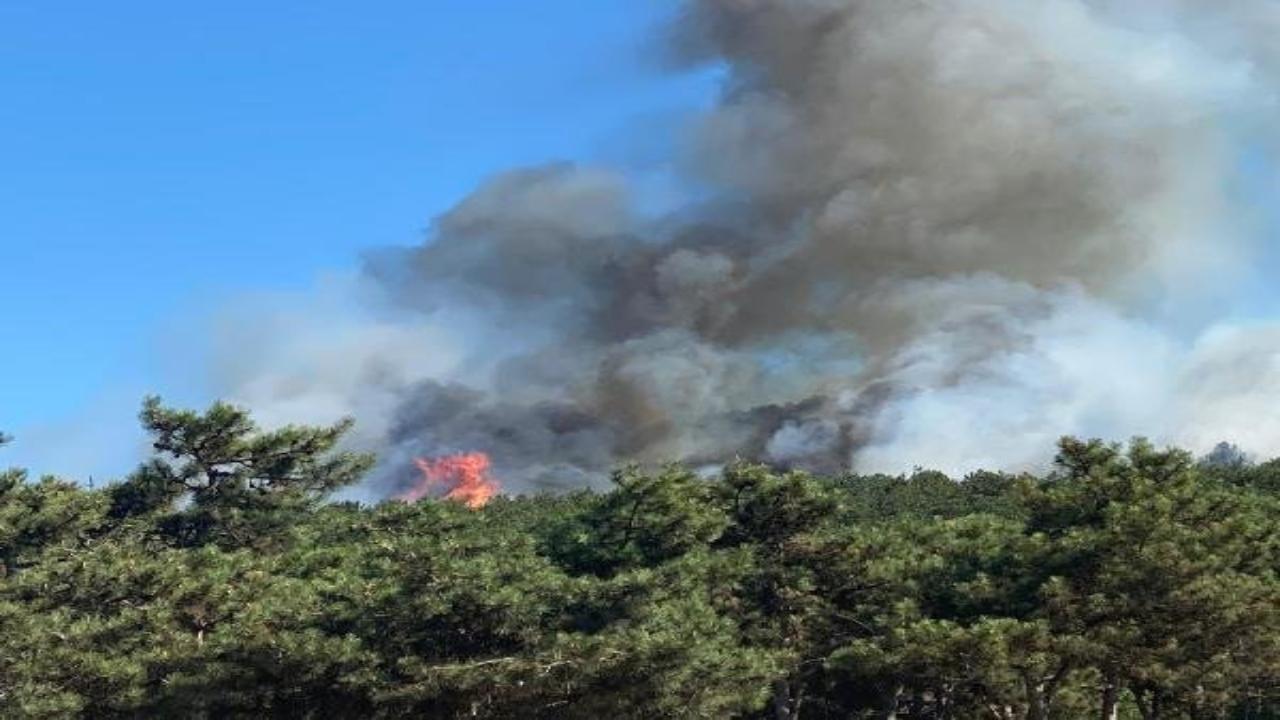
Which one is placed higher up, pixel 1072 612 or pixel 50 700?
pixel 50 700

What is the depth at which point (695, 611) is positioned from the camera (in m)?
30.0

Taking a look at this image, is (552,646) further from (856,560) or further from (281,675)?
(856,560)

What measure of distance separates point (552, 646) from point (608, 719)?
2.84 m

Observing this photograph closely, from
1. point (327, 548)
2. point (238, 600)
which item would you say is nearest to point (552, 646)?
point (238, 600)

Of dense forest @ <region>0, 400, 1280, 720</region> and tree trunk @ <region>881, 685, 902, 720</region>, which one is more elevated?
dense forest @ <region>0, 400, 1280, 720</region>

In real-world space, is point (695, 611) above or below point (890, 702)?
above

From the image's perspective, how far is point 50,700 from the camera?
30.7m

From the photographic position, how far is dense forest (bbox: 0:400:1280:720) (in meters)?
28.8

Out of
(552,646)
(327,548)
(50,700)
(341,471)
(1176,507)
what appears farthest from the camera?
(341,471)

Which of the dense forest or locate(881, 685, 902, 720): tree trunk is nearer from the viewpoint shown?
the dense forest

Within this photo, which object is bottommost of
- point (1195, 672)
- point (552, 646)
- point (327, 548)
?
point (1195, 672)

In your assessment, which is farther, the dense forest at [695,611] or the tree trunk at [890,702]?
the tree trunk at [890,702]

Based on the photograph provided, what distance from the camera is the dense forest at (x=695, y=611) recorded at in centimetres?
2878

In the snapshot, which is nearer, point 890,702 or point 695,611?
point 695,611
